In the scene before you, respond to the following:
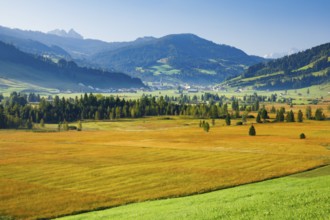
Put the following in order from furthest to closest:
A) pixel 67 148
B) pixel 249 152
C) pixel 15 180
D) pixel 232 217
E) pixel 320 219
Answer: pixel 67 148
pixel 249 152
pixel 15 180
pixel 232 217
pixel 320 219

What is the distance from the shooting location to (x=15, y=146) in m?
138

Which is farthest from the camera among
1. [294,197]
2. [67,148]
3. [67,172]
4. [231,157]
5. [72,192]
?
[67,148]

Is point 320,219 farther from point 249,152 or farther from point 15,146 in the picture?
point 15,146

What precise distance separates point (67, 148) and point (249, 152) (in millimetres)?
60422

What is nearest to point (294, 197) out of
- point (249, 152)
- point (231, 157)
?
point (231, 157)

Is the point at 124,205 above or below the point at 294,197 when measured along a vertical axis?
below

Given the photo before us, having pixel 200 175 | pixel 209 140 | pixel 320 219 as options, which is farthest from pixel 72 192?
pixel 209 140

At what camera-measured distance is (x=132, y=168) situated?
292 ft

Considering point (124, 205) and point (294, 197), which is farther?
point (124, 205)

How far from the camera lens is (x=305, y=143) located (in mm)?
132625

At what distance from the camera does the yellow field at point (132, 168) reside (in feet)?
205

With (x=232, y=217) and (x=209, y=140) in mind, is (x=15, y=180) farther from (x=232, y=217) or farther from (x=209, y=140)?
(x=209, y=140)

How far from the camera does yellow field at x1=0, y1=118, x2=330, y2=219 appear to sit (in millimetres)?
62531

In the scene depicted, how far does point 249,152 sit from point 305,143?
1140 inches
